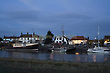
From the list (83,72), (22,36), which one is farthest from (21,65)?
(22,36)

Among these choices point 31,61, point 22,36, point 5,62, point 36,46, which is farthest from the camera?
point 22,36

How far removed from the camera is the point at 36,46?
5591 centimetres

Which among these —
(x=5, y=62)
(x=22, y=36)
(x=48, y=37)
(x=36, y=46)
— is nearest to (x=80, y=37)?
(x=48, y=37)

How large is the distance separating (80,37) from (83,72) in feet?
372

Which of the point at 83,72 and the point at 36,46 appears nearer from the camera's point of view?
the point at 83,72

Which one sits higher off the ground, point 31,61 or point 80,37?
point 80,37

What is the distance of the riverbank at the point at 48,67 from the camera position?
10034mm

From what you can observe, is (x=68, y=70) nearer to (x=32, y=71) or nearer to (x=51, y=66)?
(x=51, y=66)

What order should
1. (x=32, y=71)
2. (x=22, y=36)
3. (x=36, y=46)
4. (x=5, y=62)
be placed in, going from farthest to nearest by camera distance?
(x=22, y=36) < (x=36, y=46) < (x=5, y=62) < (x=32, y=71)

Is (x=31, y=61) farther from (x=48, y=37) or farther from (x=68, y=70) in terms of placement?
(x=48, y=37)

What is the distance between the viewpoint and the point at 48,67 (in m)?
10.8

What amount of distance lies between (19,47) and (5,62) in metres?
47.2

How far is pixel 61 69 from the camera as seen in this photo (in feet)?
34.6

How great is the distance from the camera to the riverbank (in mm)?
10034
